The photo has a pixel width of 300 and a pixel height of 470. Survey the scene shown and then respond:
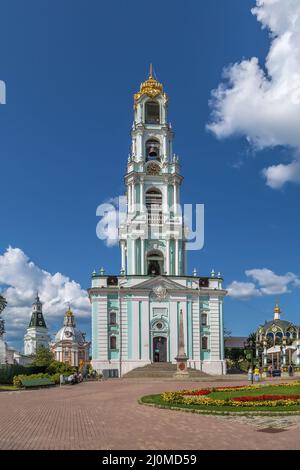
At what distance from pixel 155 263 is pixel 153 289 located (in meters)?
5.50

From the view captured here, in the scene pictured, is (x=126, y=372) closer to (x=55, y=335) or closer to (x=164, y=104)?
(x=164, y=104)

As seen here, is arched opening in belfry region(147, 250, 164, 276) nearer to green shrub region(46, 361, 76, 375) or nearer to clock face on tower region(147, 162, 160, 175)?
clock face on tower region(147, 162, 160, 175)

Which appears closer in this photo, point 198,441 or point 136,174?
point 198,441

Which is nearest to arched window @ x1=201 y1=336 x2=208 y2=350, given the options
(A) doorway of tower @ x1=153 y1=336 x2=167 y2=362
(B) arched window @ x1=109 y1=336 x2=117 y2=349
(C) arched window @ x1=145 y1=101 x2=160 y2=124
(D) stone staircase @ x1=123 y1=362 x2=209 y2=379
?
(A) doorway of tower @ x1=153 y1=336 x2=167 y2=362

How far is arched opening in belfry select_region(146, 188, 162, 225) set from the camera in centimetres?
6706

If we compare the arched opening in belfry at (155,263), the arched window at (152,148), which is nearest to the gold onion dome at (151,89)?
the arched window at (152,148)

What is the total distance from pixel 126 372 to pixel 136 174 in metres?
23.0

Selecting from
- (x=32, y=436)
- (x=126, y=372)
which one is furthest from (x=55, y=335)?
(x=32, y=436)

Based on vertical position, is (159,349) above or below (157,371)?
above

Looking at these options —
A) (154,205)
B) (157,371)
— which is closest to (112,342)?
(157,371)

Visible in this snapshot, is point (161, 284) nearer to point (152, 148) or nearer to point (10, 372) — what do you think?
point (152, 148)

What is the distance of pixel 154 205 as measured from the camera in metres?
68.1

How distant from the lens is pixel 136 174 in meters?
66.9
